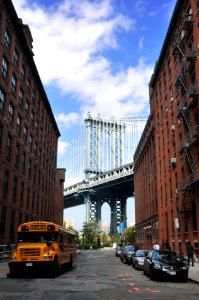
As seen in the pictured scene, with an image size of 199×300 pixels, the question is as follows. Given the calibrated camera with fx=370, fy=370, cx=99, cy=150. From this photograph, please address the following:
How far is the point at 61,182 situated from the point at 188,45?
57471 mm

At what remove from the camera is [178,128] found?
38.9 meters

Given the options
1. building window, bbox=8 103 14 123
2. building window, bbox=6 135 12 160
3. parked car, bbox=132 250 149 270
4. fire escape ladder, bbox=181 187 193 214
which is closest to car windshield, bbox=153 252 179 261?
parked car, bbox=132 250 149 270

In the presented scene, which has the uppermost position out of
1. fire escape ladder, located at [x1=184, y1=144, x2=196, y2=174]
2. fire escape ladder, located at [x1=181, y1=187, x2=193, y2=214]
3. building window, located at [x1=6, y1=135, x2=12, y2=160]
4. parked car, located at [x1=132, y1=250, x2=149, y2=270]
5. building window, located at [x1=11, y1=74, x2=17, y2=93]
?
building window, located at [x1=11, y1=74, x2=17, y2=93]

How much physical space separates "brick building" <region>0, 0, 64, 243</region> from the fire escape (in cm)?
1674

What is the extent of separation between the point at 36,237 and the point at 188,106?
19.2m

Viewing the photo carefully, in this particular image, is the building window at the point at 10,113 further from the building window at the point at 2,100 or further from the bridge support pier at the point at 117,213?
the bridge support pier at the point at 117,213

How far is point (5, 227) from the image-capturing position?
35.3 meters

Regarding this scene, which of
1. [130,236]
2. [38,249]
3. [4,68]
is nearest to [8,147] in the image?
[4,68]

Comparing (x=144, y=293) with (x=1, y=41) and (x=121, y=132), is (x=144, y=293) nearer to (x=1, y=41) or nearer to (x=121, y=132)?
(x=1, y=41)

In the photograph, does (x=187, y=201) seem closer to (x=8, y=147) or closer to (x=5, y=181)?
(x=5, y=181)

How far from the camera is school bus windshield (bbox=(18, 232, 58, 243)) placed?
64.0 ft

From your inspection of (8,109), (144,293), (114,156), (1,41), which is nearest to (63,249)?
(144,293)

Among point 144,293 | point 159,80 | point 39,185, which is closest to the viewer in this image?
point 144,293

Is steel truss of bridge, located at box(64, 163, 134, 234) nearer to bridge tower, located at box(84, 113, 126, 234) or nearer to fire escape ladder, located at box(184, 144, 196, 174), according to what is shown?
bridge tower, located at box(84, 113, 126, 234)
